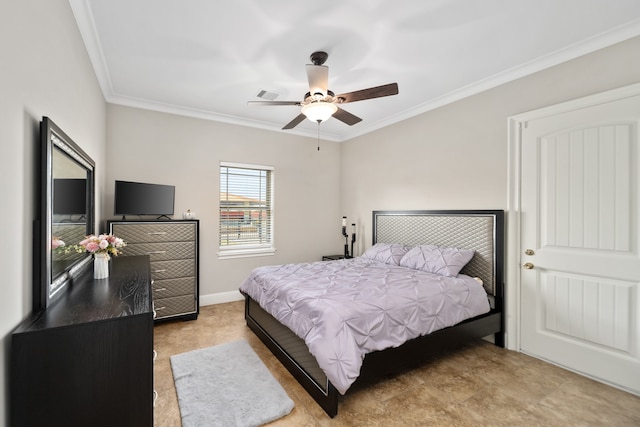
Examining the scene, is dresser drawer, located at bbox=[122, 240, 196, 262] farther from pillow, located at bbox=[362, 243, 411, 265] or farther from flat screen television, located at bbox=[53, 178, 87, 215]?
pillow, located at bbox=[362, 243, 411, 265]

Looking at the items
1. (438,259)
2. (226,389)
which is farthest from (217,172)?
(438,259)

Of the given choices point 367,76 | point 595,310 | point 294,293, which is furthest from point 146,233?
point 595,310

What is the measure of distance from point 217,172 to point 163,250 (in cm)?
134

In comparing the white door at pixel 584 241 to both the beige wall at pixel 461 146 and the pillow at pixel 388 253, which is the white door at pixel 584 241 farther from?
the pillow at pixel 388 253

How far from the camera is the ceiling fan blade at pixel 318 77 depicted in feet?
7.73

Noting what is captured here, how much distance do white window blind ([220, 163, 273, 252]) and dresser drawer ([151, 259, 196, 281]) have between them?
742 millimetres

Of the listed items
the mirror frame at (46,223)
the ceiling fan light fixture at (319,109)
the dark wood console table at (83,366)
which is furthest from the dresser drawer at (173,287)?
the ceiling fan light fixture at (319,109)

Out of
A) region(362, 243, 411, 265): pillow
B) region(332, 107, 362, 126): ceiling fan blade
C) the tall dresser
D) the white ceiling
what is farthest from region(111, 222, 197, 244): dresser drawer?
region(362, 243, 411, 265): pillow

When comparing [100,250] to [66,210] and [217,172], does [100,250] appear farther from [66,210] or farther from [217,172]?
[217,172]

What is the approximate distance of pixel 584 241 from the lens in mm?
2521

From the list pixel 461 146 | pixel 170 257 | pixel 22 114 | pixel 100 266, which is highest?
pixel 461 146

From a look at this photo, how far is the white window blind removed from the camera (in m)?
4.47

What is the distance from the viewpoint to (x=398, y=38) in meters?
2.41

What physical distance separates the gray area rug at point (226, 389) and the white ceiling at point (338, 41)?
109 inches
